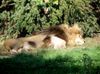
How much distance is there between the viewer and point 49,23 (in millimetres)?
13570

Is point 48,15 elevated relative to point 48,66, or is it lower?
elevated

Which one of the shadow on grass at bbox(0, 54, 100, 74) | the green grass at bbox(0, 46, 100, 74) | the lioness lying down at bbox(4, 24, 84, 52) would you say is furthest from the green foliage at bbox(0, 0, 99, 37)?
the shadow on grass at bbox(0, 54, 100, 74)

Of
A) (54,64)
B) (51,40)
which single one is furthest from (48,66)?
(51,40)

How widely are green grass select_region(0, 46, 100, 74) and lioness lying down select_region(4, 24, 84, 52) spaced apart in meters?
2.43

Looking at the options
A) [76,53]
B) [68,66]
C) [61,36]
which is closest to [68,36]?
[61,36]

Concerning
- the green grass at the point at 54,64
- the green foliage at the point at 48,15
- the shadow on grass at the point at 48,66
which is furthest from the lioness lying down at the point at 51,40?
the shadow on grass at the point at 48,66

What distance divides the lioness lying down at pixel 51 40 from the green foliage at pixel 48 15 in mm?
879

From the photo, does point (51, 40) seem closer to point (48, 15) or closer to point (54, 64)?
point (48, 15)

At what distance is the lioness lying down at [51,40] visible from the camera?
12125 millimetres

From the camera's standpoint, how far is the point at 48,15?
541 inches

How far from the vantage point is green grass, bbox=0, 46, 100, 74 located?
279 inches

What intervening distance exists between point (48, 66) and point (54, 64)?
0.24 metres

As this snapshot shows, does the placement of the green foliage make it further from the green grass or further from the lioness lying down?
the green grass

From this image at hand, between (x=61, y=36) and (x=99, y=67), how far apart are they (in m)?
5.01
